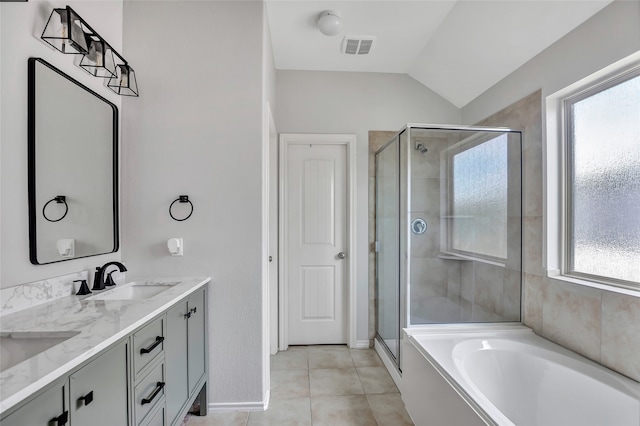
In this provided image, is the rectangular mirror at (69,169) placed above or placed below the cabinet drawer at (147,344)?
above

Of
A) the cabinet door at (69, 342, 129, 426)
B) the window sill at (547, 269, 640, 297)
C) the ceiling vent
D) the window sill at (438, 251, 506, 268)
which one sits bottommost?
the cabinet door at (69, 342, 129, 426)

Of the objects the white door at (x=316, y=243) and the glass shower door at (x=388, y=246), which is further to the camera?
the white door at (x=316, y=243)

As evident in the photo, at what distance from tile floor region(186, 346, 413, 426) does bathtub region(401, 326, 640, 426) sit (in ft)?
0.73

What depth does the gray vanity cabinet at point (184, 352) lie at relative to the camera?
4.75 feet

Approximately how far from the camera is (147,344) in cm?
127

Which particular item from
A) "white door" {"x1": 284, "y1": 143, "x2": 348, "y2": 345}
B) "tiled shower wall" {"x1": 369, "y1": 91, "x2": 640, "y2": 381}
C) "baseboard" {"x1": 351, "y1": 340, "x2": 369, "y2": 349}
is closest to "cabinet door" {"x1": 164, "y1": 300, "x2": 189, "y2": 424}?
"white door" {"x1": 284, "y1": 143, "x2": 348, "y2": 345}

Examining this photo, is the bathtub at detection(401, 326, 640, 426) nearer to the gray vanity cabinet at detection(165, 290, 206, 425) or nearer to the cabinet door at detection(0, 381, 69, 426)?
the gray vanity cabinet at detection(165, 290, 206, 425)

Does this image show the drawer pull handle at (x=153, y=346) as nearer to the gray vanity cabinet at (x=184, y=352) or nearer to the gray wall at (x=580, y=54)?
the gray vanity cabinet at (x=184, y=352)

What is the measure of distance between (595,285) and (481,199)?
32.4 inches

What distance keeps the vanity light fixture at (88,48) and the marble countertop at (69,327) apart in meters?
1.19

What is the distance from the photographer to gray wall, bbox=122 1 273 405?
6.18ft

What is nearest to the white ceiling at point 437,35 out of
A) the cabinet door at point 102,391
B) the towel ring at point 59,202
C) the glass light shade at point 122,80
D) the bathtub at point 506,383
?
the glass light shade at point 122,80

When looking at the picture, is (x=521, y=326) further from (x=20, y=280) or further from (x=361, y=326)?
(x=20, y=280)

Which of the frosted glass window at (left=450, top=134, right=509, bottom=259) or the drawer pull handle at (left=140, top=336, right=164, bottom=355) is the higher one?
the frosted glass window at (left=450, top=134, right=509, bottom=259)
